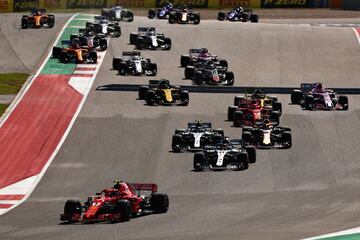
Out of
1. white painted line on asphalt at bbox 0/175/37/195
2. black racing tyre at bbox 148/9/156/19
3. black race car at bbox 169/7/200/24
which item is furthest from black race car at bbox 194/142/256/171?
black racing tyre at bbox 148/9/156/19

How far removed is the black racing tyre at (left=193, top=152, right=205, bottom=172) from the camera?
50.3 metres

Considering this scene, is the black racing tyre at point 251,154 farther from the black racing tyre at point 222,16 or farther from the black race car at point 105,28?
the black racing tyre at point 222,16

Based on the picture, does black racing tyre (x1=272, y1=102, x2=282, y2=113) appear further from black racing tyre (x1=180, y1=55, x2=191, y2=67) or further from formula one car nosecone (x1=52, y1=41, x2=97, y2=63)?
formula one car nosecone (x1=52, y1=41, x2=97, y2=63)

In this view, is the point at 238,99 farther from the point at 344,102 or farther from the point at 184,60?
the point at 184,60

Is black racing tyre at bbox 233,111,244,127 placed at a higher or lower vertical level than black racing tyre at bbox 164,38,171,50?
higher

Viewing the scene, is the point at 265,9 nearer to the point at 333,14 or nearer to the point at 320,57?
the point at 333,14

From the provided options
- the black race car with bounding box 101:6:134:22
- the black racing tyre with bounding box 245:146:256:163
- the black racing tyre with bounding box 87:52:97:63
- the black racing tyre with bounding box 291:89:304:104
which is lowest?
the black race car with bounding box 101:6:134:22

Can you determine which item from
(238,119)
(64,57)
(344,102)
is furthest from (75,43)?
(238,119)

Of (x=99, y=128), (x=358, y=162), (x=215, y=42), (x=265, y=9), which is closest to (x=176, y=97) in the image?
(x=99, y=128)

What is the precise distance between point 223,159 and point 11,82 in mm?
27075

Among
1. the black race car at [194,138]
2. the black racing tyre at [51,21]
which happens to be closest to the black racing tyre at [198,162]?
the black race car at [194,138]

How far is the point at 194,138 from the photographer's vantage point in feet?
179

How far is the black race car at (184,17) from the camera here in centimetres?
9344

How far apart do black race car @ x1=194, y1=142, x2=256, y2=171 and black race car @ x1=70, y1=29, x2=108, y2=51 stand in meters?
32.6
